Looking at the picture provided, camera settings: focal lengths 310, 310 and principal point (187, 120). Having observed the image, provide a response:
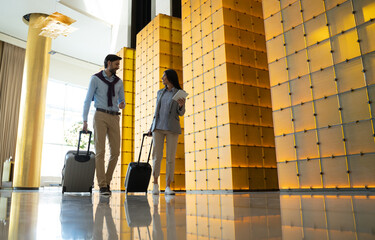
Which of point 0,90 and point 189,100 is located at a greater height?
point 0,90

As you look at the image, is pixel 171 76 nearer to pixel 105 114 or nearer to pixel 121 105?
pixel 121 105

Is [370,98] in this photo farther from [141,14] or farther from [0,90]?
[0,90]

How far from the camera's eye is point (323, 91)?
16.2 feet

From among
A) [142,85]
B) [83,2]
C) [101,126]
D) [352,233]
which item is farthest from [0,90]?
[352,233]

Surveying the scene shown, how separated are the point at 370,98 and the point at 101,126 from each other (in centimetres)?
376

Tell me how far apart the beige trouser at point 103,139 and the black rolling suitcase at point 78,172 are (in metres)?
0.43

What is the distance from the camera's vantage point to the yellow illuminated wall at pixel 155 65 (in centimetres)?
1034

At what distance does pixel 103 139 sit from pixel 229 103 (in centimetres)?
359

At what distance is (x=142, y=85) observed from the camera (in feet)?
38.0

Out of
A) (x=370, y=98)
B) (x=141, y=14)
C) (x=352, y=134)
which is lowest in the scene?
(x=352, y=134)

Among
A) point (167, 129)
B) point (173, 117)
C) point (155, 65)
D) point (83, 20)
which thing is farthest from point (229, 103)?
point (83, 20)

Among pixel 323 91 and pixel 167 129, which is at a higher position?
pixel 323 91

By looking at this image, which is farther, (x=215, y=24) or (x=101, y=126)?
(x=215, y=24)

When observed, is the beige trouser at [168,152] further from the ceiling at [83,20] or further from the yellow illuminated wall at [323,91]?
the ceiling at [83,20]
